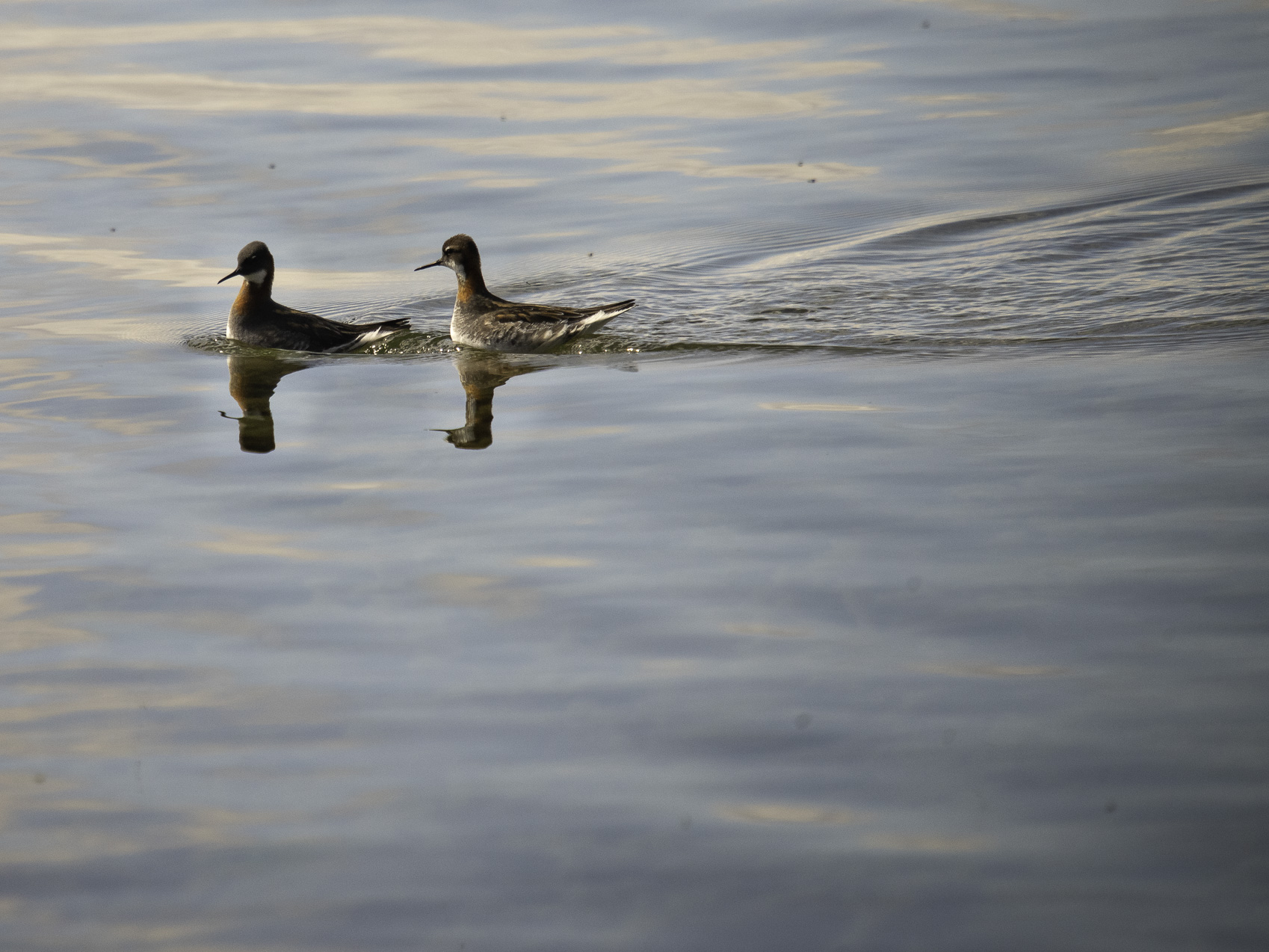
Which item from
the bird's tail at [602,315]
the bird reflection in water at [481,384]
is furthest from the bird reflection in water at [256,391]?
the bird's tail at [602,315]

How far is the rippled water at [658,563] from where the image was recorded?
4.73m

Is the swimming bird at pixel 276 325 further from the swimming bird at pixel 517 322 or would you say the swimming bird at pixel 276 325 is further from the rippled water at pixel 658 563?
the swimming bird at pixel 517 322

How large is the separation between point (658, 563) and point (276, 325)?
6091 mm

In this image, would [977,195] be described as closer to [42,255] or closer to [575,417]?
[575,417]

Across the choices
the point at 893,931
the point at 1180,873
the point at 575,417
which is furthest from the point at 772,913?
the point at 575,417

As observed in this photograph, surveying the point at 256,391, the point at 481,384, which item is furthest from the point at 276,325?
the point at 481,384

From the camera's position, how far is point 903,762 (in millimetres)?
5250

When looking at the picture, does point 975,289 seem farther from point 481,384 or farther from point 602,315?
point 481,384

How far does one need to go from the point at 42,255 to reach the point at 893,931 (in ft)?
41.2

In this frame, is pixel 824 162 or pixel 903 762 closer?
pixel 903 762

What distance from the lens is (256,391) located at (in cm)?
1091

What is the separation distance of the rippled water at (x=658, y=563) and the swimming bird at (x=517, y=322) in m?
0.29

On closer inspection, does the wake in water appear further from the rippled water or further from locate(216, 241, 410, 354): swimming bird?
locate(216, 241, 410, 354): swimming bird

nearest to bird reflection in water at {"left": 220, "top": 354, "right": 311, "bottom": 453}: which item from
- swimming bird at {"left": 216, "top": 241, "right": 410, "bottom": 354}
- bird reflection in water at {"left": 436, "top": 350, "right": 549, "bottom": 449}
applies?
swimming bird at {"left": 216, "top": 241, "right": 410, "bottom": 354}
